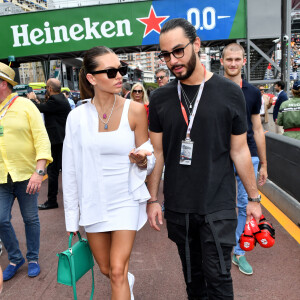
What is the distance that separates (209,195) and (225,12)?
1078cm

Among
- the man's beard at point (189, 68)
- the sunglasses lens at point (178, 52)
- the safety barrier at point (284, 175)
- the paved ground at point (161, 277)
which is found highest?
the sunglasses lens at point (178, 52)

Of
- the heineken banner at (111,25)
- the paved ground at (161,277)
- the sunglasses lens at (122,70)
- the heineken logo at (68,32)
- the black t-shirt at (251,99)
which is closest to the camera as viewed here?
the sunglasses lens at (122,70)

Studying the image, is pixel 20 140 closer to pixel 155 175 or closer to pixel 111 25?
pixel 155 175

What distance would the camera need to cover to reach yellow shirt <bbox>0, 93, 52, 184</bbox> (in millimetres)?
3365

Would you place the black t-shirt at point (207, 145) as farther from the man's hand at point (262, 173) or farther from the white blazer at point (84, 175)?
the man's hand at point (262, 173)

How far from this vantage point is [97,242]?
8.08 feet

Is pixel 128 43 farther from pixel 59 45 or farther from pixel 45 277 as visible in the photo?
pixel 45 277

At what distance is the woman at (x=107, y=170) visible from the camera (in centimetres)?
237

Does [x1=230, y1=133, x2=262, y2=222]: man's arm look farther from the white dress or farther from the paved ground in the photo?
the paved ground

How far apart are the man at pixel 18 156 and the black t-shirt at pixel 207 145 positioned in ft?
5.21

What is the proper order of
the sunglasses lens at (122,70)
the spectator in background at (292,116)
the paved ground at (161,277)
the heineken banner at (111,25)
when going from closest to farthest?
1. the sunglasses lens at (122,70)
2. the paved ground at (161,277)
3. the spectator in background at (292,116)
4. the heineken banner at (111,25)

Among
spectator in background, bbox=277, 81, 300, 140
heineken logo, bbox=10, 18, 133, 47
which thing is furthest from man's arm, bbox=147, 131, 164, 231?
heineken logo, bbox=10, 18, 133, 47

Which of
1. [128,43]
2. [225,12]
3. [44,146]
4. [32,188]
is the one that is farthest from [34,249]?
[225,12]

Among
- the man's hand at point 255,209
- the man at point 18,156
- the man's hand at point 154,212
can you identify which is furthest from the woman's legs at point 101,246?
the man at point 18,156
